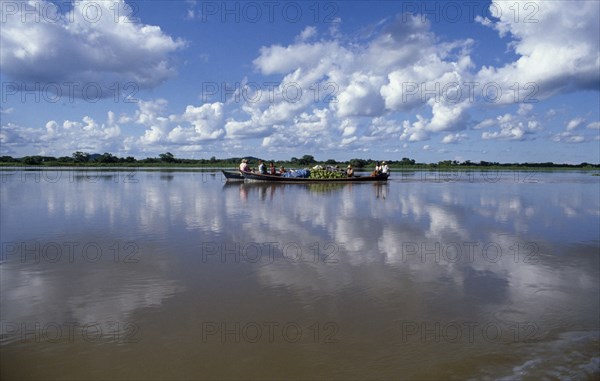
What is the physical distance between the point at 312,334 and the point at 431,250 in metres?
6.39

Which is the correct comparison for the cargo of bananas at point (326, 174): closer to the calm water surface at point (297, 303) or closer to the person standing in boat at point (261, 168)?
the person standing in boat at point (261, 168)

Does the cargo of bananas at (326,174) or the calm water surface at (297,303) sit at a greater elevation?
the cargo of bananas at (326,174)

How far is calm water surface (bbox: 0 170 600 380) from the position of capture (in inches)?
206

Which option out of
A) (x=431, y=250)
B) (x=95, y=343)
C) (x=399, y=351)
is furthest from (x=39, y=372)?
(x=431, y=250)

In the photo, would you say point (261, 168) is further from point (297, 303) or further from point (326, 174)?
point (297, 303)

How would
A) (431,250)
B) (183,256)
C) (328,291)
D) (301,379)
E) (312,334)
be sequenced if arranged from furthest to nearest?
(431,250), (183,256), (328,291), (312,334), (301,379)

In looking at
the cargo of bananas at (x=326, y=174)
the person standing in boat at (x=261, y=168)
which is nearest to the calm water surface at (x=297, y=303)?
the person standing in boat at (x=261, y=168)

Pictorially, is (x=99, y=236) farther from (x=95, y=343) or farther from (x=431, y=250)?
(x=431, y=250)

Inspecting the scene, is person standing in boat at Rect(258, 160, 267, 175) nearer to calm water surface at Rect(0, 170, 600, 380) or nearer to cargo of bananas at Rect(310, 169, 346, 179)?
cargo of bananas at Rect(310, 169, 346, 179)

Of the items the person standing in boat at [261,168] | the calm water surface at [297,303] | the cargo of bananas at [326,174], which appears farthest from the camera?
the cargo of bananas at [326,174]

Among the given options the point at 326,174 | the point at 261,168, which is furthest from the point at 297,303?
the point at 326,174

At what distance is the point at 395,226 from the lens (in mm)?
15211

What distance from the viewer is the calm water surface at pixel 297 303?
17.1ft

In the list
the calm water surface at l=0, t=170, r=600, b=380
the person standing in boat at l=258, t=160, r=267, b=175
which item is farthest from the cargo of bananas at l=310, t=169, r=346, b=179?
the calm water surface at l=0, t=170, r=600, b=380
